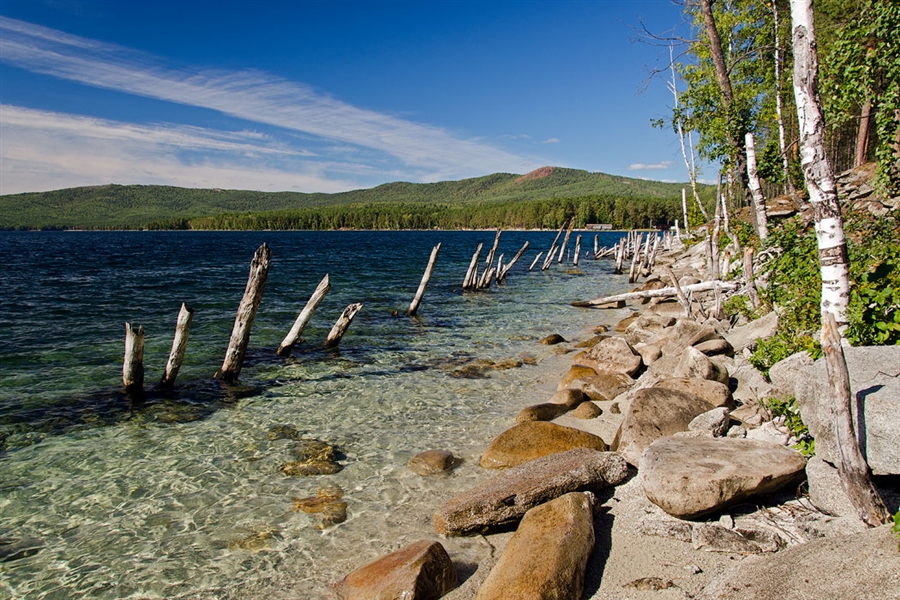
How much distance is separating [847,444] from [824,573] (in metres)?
1.24

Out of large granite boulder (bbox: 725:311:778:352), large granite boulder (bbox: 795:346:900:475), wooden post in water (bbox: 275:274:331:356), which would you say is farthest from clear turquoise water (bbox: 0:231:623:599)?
large granite boulder (bbox: 725:311:778:352)

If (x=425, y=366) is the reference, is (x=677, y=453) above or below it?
above

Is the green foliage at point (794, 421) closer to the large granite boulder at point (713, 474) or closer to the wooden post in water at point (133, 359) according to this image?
the large granite boulder at point (713, 474)

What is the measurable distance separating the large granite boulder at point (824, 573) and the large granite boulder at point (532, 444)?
11.2 ft

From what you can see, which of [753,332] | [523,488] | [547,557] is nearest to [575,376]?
[753,332]

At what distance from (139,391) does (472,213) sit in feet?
624

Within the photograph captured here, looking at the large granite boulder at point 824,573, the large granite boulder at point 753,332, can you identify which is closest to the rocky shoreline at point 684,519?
the large granite boulder at point 824,573

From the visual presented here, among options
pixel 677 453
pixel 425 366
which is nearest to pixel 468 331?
pixel 425 366

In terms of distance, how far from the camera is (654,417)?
6949 mm

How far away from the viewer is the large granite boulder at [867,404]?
4156 mm

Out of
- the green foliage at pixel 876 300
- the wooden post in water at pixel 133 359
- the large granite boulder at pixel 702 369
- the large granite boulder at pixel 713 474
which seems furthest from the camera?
the wooden post in water at pixel 133 359

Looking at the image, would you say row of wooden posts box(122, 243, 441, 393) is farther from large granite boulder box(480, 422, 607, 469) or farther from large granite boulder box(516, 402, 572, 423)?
large granite boulder box(480, 422, 607, 469)

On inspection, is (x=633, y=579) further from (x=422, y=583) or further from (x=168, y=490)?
(x=168, y=490)

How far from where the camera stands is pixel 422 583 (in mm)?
4449
